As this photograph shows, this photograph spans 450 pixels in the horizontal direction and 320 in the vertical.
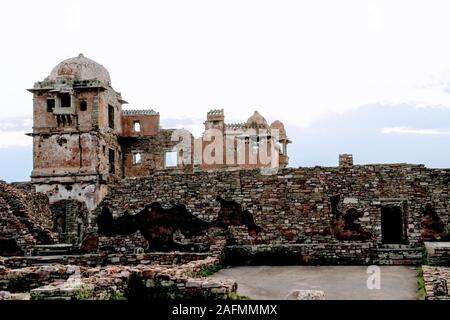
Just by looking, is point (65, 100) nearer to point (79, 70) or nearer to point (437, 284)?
point (79, 70)

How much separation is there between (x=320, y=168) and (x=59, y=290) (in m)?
11.0

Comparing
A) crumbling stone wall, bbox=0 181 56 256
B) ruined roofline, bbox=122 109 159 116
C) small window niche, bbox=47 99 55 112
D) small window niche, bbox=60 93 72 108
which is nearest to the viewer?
crumbling stone wall, bbox=0 181 56 256

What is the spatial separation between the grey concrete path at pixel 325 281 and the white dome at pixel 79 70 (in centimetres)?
2942

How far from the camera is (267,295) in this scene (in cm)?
1306

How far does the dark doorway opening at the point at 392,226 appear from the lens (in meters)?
21.3

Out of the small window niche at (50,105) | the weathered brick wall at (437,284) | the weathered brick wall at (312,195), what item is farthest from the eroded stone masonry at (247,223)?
the small window niche at (50,105)

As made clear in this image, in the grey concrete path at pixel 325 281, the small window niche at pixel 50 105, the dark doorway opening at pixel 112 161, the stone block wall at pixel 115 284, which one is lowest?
the grey concrete path at pixel 325 281

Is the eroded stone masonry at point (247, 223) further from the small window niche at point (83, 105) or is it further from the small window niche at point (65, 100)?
the small window niche at point (65, 100)

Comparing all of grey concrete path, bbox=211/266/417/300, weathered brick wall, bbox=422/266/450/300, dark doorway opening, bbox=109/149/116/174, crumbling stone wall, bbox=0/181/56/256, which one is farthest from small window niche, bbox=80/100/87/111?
weathered brick wall, bbox=422/266/450/300

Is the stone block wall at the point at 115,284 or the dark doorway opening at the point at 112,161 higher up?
the dark doorway opening at the point at 112,161

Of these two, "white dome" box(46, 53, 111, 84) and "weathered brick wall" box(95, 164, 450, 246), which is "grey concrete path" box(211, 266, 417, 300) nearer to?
"weathered brick wall" box(95, 164, 450, 246)

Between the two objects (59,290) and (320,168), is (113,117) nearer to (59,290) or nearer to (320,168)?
(320,168)

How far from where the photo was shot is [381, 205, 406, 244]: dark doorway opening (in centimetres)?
2128

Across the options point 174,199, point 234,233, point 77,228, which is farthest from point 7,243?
point 77,228
